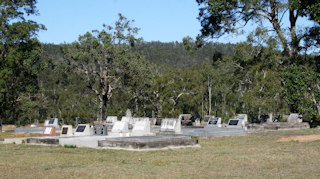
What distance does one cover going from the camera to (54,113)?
75.9 m

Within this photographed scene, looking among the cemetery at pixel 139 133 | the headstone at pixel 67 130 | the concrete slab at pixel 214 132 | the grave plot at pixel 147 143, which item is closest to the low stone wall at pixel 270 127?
the cemetery at pixel 139 133

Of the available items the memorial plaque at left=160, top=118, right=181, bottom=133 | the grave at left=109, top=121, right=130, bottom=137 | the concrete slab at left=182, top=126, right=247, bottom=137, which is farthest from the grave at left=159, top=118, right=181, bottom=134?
the grave at left=109, top=121, right=130, bottom=137

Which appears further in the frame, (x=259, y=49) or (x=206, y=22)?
(x=259, y=49)

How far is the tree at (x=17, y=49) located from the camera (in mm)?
35188

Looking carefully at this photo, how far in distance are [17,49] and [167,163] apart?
90.4 feet

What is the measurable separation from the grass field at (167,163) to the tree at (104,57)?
1170 inches

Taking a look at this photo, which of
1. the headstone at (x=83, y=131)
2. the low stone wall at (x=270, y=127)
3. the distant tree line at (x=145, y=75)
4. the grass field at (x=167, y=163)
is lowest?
the grass field at (x=167, y=163)

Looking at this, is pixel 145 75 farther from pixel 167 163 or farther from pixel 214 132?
pixel 167 163

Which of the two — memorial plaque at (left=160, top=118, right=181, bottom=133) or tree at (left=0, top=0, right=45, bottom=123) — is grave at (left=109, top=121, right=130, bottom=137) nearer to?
memorial plaque at (left=160, top=118, right=181, bottom=133)

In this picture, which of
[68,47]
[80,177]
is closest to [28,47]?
[68,47]

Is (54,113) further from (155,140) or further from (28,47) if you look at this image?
(155,140)

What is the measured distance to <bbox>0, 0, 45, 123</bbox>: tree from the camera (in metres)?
35.2

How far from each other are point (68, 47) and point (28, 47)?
851cm

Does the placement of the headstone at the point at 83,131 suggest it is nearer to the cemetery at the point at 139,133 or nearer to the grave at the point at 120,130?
the cemetery at the point at 139,133
